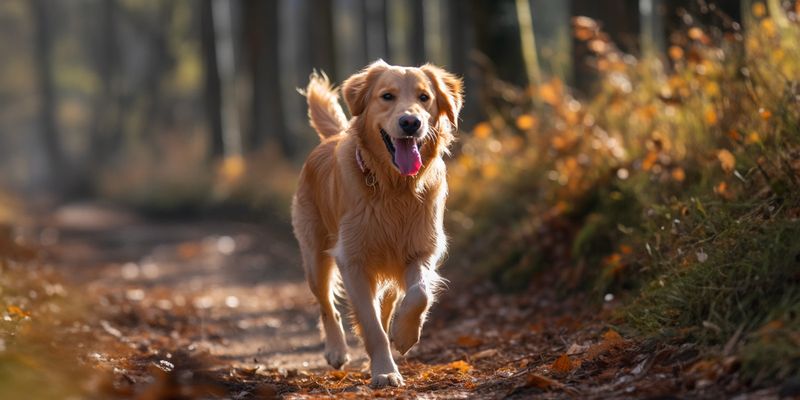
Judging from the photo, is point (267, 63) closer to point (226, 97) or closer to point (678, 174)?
point (226, 97)

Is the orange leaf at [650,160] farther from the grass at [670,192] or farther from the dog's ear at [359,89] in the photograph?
the dog's ear at [359,89]

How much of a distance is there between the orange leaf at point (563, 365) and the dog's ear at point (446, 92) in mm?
1801

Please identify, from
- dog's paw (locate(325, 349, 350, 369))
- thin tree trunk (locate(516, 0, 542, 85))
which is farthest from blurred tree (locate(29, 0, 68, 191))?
dog's paw (locate(325, 349, 350, 369))

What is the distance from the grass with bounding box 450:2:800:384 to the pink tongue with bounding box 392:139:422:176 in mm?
1455

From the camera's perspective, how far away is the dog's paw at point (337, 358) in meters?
6.41

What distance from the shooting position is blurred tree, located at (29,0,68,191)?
38688 millimetres

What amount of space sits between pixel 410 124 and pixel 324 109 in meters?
2.01

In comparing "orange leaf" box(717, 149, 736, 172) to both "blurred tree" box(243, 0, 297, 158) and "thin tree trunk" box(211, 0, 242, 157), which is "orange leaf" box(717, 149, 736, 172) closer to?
"blurred tree" box(243, 0, 297, 158)

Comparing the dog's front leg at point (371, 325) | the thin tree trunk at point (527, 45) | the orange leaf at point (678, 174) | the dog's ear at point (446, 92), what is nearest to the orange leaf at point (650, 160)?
the orange leaf at point (678, 174)

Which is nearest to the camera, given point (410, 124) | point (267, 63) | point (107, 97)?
point (410, 124)

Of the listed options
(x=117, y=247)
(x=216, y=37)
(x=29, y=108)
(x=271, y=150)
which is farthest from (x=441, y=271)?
(x=29, y=108)

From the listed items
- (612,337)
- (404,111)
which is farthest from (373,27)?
(612,337)

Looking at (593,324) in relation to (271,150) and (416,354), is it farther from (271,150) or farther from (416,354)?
(271,150)

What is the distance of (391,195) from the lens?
19.1 ft
